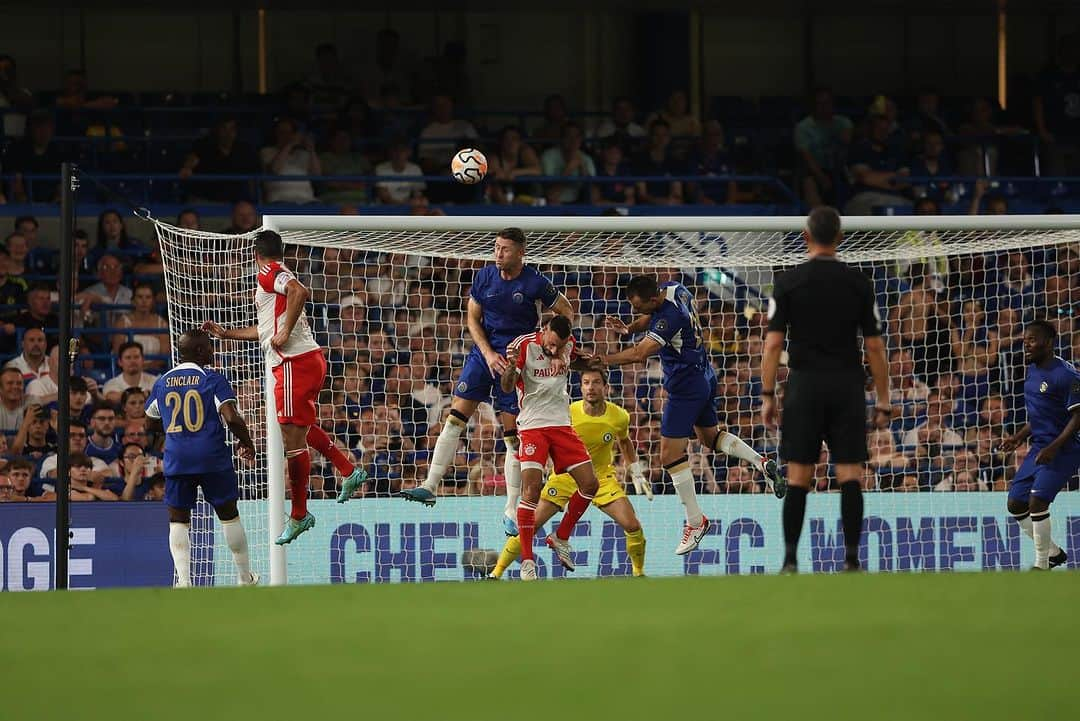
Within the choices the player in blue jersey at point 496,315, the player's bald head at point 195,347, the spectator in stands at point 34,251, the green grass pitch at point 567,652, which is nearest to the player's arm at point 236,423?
the player's bald head at point 195,347

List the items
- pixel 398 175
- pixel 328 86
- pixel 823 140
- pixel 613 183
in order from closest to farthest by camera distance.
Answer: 1. pixel 398 175
2. pixel 613 183
3. pixel 823 140
4. pixel 328 86

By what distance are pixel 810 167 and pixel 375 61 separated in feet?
20.5

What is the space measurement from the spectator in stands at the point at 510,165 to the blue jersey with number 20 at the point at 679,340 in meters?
6.24

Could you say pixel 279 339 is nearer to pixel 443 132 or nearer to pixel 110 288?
pixel 110 288

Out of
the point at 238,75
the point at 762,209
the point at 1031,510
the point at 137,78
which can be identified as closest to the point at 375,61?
the point at 238,75

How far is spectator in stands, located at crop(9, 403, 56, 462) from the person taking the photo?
14.1 metres

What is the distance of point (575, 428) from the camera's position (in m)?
12.4

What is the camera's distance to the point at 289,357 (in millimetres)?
11258

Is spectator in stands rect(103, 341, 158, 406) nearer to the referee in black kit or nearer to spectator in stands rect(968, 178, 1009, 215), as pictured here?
the referee in black kit

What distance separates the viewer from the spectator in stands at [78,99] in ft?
62.0

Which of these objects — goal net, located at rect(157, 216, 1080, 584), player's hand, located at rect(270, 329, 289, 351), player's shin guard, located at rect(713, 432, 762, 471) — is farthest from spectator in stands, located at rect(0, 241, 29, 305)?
player's shin guard, located at rect(713, 432, 762, 471)

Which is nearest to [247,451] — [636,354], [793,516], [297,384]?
[297,384]

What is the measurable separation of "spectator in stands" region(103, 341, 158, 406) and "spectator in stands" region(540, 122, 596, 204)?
575 centimetres

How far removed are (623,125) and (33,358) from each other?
27.3 ft
